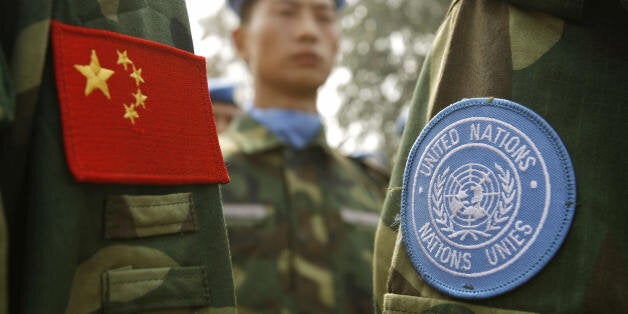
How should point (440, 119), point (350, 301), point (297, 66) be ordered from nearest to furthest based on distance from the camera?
1. point (440, 119)
2. point (350, 301)
3. point (297, 66)

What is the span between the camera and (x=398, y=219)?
36.4 inches

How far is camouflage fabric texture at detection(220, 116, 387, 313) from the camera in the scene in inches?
87.6

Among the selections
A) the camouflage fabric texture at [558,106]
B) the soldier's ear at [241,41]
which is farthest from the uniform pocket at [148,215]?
the soldier's ear at [241,41]

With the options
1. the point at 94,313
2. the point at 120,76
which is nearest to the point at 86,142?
the point at 120,76

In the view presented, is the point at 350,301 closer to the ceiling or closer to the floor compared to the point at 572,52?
closer to the floor

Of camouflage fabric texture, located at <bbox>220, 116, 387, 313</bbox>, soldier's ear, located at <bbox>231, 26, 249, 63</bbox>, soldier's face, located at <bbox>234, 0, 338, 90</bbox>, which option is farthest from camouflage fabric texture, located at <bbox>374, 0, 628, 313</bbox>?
soldier's ear, located at <bbox>231, 26, 249, 63</bbox>

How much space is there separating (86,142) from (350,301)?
1.57 meters

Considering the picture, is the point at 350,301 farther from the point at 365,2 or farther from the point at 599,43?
the point at 365,2

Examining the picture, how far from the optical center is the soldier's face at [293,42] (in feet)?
7.95

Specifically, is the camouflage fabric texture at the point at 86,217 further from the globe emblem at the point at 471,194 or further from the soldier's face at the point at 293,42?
the soldier's face at the point at 293,42

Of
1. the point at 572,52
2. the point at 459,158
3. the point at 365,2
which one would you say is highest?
the point at 365,2

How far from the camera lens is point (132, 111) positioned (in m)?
0.88

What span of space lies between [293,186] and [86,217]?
157 cm

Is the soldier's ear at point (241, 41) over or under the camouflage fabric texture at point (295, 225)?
over
